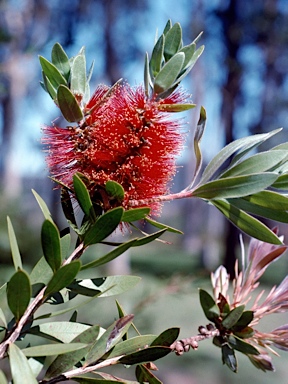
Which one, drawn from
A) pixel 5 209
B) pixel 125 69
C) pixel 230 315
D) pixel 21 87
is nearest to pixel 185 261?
pixel 125 69

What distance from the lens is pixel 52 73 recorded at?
251 mm

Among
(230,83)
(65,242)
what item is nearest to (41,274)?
(65,242)

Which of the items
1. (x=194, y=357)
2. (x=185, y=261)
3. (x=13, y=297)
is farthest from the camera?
(x=185, y=261)

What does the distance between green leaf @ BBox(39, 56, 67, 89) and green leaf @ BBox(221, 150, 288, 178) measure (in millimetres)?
102

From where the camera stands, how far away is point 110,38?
23.3 feet

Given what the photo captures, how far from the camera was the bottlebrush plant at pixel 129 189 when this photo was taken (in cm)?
23

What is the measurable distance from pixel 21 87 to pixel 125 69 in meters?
1.70

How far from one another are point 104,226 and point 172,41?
4.5 inches

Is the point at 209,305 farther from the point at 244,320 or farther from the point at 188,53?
the point at 188,53

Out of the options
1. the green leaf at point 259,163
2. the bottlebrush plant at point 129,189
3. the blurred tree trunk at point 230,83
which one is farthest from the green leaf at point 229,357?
the blurred tree trunk at point 230,83

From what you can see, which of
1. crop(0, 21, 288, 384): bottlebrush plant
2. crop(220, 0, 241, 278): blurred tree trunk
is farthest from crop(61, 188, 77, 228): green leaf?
crop(220, 0, 241, 278): blurred tree trunk

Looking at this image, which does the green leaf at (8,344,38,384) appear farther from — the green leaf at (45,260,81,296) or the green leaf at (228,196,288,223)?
the green leaf at (228,196,288,223)

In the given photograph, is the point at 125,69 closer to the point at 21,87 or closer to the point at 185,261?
the point at 21,87

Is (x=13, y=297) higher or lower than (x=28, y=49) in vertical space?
lower
